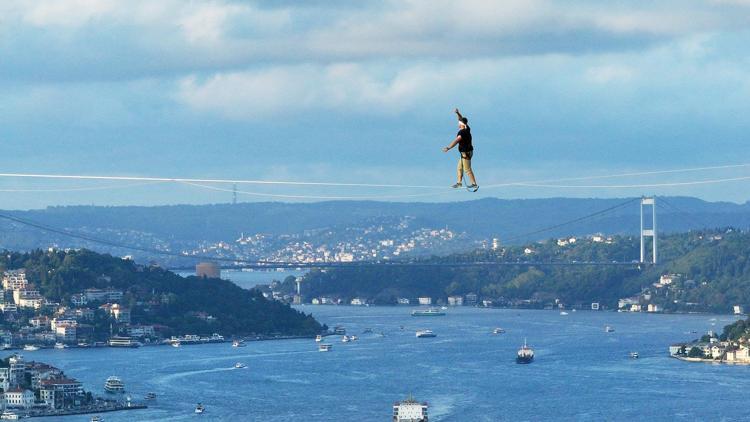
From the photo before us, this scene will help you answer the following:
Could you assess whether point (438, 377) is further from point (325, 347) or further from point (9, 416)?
point (9, 416)

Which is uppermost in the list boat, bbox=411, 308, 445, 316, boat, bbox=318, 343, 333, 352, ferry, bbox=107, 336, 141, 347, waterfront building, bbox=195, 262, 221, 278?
waterfront building, bbox=195, 262, 221, 278

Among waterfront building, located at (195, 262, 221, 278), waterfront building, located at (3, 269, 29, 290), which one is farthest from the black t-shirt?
waterfront building, located at (195, 262, 221, 278)

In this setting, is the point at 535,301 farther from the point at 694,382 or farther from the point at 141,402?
the point at 141,402

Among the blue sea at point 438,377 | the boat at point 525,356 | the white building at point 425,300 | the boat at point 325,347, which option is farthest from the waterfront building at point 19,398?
the white building at point 425,300

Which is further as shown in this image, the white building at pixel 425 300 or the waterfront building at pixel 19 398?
the white building at pixel 425 300

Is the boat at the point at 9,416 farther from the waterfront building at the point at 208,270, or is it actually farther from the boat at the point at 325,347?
the waterfront building at the point at 208,270

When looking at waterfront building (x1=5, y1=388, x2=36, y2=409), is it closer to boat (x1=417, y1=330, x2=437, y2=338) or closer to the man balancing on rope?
boat (x1=417, y1=330, x2=437, y2=338)

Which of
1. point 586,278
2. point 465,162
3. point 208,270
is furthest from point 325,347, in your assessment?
point 465,162
